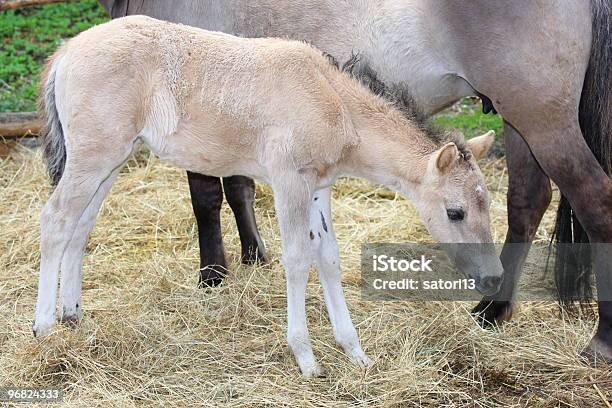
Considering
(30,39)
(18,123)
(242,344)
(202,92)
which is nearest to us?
(202,92)

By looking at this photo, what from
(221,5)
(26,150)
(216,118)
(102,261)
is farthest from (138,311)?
(26,150)

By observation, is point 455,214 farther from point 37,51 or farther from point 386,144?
point 37,51

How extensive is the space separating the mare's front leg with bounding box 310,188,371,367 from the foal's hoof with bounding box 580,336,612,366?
110 cm

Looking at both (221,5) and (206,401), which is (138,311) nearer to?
(206,401)

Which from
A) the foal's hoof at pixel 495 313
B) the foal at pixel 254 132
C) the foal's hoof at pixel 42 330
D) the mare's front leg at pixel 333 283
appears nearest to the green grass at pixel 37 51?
the foal's hoof at pixel 495 313

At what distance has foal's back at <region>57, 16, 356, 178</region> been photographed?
3.96m

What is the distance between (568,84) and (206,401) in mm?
2241

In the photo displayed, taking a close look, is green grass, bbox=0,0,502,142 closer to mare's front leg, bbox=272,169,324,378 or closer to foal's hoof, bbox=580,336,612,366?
foal's hoof, bbox=580,336,612,366

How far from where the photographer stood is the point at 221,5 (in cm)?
489

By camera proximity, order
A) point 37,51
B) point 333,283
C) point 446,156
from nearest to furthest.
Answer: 1. point 446,156
2. point 333,283
3. point 37,51

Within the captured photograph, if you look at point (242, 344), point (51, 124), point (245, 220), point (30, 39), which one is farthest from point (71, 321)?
point (30, 39)

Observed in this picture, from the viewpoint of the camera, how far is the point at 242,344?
439 centimetres

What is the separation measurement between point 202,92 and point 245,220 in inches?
68.0

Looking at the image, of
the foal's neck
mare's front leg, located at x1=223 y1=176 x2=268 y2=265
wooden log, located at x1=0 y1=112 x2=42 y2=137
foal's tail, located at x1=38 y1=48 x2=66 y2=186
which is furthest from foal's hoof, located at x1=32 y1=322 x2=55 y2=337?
wooden log, located at x1=0 y1=112 x2=42 y2=137
